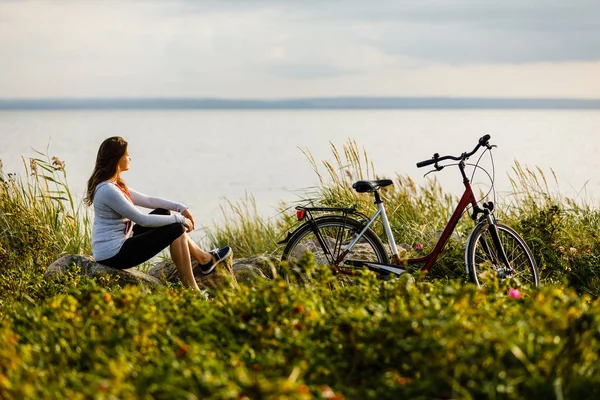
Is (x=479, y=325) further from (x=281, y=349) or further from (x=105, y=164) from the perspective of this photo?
(x=105, y=164)

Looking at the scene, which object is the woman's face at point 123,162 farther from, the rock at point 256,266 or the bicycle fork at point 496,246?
the bicycle fork at point 496,246

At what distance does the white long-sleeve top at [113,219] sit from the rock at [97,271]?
136 millimetres

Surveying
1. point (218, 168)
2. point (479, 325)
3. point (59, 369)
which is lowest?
point (218, 168)

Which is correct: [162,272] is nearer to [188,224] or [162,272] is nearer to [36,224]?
[188,224]

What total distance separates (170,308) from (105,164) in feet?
9.64

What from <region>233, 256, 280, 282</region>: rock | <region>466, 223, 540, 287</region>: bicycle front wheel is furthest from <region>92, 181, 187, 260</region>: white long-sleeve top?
<region>466, 223, 540, 287</region>: bicycle front wheel

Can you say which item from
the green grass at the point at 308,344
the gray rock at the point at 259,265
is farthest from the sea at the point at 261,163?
the green grass at the point at 308,344

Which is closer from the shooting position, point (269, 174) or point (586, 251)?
point (586, 251)

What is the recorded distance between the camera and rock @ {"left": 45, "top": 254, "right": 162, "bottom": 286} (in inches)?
265

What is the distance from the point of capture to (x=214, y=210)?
18438 mm

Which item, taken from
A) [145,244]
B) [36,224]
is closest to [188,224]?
[145,244]

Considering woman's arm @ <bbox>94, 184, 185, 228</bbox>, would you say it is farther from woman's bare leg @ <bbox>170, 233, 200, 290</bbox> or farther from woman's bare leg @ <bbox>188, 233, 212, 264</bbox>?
woman's bare leg @ <bbox>188, 233, 212, 264</bbox>

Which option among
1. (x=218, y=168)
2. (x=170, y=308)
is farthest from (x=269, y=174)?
(x=170, y=308)

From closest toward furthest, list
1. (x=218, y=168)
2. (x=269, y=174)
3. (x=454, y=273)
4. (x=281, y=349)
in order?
(x=281, y=349) → (x=454, y=273) → (x=269, y=174) → (x=218, y=168)
